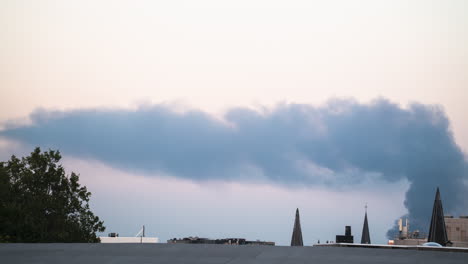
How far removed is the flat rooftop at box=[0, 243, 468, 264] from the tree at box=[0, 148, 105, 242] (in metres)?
44.8

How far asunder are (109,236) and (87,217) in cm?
4703

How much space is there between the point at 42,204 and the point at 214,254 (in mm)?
52011

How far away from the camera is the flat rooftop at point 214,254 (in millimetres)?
13523

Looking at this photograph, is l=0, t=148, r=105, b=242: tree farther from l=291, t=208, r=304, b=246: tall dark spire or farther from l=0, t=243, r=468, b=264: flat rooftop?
l=0, t=243, r=468, b=264: flat rooftop

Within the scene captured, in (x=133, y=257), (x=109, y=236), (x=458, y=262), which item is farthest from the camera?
(x=109, y=236)

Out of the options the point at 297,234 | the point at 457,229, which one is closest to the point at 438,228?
the point at 297,234

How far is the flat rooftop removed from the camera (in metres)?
13.5

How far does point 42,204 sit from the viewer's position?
6238cm

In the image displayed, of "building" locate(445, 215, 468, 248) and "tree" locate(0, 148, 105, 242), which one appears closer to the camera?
"tree" locate(0, 148, 105, 242)

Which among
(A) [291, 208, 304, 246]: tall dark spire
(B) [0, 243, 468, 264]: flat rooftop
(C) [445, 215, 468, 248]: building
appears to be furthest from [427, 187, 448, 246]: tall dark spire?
(C) [445, 215, 468, 248]: building

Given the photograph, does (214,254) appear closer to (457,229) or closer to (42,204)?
(42,204)

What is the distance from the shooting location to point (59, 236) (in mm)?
60062

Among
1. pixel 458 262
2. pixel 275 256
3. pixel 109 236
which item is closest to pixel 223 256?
pixel 275 256

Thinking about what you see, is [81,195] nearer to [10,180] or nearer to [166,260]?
[10,180]
